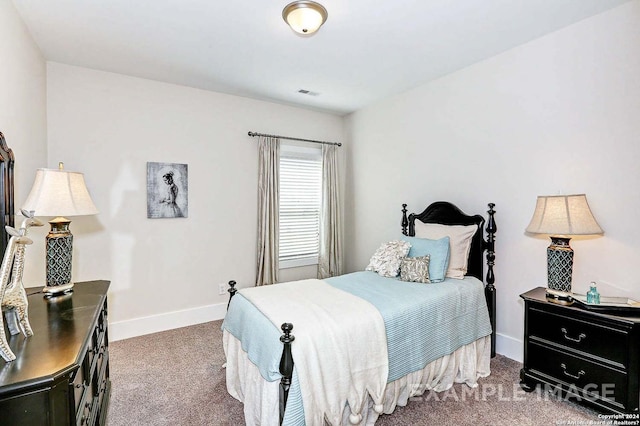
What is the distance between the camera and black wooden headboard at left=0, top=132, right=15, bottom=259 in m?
1.76

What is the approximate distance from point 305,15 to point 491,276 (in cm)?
267

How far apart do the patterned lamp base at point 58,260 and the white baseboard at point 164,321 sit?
1.56 m

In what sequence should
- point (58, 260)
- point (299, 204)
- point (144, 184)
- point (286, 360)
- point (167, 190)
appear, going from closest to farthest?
point (286, 360), point (58, 260), point (144, 184), point (167, 190), point (299, 204)

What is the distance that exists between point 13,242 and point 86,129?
7.76 ft

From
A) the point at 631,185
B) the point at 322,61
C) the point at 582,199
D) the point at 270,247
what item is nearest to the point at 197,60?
the point at 322,61

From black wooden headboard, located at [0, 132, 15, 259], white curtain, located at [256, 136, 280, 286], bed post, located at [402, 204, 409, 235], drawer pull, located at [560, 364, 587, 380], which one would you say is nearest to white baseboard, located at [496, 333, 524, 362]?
drawer pull, located at [560, 364, 587, 380]

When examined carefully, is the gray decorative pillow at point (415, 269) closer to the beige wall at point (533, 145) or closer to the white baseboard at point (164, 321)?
the beige wall at point (533, 145)

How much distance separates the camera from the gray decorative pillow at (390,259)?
9.66ft

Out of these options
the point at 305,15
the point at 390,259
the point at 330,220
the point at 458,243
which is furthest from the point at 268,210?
the point at 305,15

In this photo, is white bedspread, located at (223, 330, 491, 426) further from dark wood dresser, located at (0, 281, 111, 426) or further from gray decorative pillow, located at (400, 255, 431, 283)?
dark wood dresser, located at (0, 281, 111, 426)

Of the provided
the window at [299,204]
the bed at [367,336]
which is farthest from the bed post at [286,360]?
the window at [299,204]

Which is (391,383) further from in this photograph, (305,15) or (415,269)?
(305,15)

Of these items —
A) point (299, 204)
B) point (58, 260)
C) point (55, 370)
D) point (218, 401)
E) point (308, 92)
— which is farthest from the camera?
point (299, 204)

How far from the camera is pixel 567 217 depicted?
2240mm
